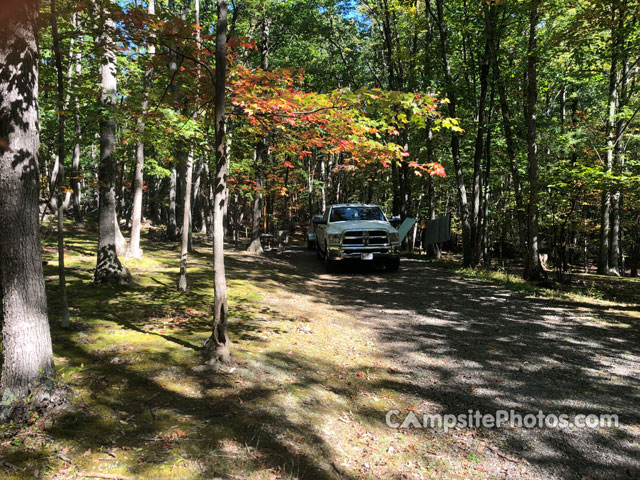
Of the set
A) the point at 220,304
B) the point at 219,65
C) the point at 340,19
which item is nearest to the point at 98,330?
the point at 220,304

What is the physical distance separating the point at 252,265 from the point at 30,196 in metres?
10.1

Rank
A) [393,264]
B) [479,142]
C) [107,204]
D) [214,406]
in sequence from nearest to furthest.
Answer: [214,406], [107,204], [393,264], [479,142]

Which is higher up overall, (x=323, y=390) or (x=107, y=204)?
(x=107, y=204)

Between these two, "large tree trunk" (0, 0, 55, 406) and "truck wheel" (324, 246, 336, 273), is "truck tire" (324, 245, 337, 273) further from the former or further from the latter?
"large tree trunk" (0, 0, 55, 406)

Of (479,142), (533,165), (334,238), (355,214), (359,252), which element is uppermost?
(479,142)

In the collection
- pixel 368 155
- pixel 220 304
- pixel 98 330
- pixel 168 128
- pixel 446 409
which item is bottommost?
pixel 446 409

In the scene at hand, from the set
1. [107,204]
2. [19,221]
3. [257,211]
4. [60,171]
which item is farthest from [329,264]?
[19,221]

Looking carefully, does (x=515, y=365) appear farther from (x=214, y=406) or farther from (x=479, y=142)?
(x=479, y=142)

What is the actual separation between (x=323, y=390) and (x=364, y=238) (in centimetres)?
787

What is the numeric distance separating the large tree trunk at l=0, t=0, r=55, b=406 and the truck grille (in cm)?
906

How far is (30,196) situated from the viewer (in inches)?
114

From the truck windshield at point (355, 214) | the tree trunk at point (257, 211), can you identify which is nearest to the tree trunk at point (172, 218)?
the tree trunk at point (257, 211)

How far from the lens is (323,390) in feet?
12.8

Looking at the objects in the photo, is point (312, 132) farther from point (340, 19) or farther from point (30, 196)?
point (340, 19)
